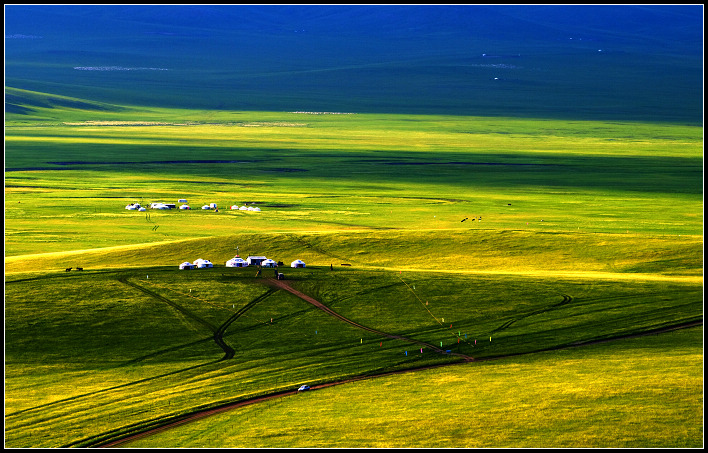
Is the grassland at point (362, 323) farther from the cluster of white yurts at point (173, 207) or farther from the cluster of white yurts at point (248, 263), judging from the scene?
the cluster of white yurts at point (173, 207)

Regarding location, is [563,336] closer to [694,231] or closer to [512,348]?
[512,348]

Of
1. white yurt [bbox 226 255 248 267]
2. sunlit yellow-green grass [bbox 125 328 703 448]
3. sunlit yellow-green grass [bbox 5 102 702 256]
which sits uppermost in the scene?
sunlit yellow-green grass [bbox 125 328 703 448]

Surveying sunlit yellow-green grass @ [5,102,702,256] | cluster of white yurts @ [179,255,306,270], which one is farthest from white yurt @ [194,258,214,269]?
sunlit yellow-green grass @ [5,102,702,256]

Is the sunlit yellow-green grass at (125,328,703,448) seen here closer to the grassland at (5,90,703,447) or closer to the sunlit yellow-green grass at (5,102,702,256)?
the grassland at (5,90,703,447)

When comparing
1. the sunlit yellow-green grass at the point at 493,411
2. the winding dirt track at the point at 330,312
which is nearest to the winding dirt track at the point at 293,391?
the winding dirt track at the point at 330,312

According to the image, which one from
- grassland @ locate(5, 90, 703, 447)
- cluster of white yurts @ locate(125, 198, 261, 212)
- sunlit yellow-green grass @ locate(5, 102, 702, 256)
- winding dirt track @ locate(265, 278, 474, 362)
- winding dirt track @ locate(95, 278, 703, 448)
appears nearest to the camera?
winding dirt track @ locate(95, 278, 703, 448)

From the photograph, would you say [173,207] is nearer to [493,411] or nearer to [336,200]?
[336,200]

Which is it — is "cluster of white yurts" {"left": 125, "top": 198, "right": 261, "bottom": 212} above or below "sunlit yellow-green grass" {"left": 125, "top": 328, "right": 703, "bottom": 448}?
below

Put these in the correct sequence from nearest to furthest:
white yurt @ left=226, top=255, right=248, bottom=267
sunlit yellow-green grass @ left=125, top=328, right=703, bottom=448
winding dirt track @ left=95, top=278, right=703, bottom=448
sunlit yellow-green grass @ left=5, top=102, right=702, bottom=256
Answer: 1. sunlit yellow-green grass @ left=125, top=328, right=703, bottom=448
2. winding dirt track @ left=95, top=278, right=703, bottom=448
3. white yurt @ left=226, top=255, right=248, bottom=267
4. sunlit yellow-green grass @ left=5, top=102, right=702, bottom=256

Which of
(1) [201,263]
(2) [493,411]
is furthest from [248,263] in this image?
(2) [493,411]
